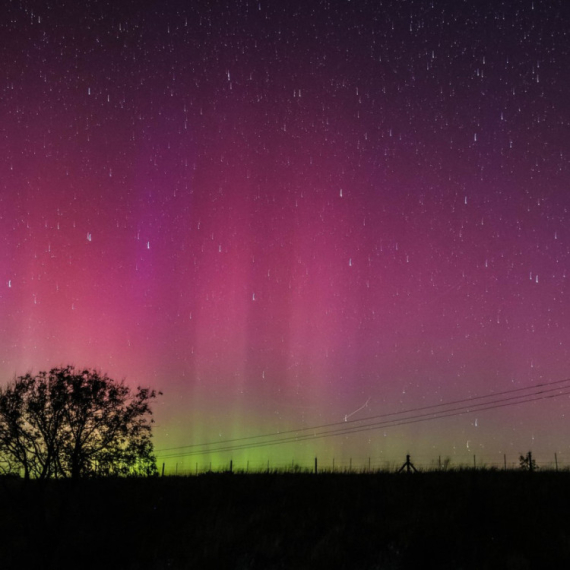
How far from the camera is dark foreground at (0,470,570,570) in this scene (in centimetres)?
2734

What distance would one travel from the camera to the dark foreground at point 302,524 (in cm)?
2734

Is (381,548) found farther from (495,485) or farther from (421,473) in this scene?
(421,473)

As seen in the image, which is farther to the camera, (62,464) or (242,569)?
(62,464)

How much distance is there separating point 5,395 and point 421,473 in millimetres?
25871

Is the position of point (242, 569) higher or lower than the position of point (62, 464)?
lower

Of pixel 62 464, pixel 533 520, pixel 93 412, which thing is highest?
pixel 93 412

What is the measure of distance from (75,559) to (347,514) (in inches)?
576

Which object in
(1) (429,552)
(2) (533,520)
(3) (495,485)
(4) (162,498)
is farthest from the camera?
(4) (162,498)

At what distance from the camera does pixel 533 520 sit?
29000mm

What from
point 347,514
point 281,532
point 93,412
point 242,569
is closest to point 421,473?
point 347,514

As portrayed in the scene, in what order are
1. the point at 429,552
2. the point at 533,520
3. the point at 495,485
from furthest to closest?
the point at 495,485
the point at 533,520
the point at 429,552

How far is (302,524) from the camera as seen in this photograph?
1266 inches

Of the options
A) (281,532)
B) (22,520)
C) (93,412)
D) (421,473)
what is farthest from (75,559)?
(421,473)

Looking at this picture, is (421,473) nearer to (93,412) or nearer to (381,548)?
(381,548)
